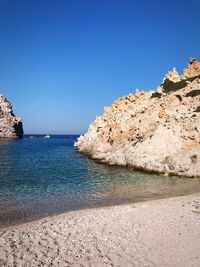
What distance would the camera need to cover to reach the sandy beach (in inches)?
432

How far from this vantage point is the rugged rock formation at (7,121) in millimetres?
161750

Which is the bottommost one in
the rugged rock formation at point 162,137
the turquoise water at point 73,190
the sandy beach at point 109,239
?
the turquoise water at point 73,190

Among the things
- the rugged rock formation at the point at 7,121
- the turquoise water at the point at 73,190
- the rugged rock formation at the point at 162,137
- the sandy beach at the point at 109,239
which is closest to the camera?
the sandy beach at the point at 109,239

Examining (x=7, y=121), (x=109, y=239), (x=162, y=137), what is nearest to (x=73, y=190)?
(x=109, y=239)

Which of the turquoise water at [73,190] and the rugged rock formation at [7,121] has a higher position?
the rugged rock formation at [7,121]

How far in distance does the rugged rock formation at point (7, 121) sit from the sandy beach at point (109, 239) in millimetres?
153004

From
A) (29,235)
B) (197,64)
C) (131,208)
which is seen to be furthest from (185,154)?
(197,64)

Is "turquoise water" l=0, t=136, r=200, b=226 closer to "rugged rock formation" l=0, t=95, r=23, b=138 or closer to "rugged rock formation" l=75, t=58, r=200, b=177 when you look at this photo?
"rugged rock formation" l=75, t=58, r=200, b=177

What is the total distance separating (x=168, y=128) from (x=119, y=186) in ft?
49.8

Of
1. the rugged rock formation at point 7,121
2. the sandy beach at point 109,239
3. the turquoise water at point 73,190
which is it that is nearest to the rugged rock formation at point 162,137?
the turquoise water at point 73,190

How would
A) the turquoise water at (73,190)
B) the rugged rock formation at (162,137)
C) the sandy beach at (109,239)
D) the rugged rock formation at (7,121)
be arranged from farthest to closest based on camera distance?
the rugged rock formation at (7,121), the rugged rock formation at (162,137), the turquoise water at (73,190), the sandy beach at (109,239)

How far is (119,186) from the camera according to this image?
2791 centimetres

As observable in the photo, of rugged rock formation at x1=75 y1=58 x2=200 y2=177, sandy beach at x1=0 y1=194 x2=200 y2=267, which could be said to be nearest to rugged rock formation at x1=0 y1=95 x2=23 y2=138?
rugged rock formation at x1=75 y1=58 x2=200 y2=177

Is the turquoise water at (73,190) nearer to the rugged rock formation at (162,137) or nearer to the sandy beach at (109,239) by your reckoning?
the sandy beach at (109,239)
